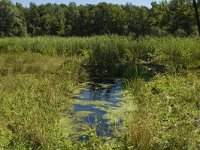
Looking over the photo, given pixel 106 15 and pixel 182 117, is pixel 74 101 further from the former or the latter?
pixel 106 15

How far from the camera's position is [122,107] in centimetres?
1166

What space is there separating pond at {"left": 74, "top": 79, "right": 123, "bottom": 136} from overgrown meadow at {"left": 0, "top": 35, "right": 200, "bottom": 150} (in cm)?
38

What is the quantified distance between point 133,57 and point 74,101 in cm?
971

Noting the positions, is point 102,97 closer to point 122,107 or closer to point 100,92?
point 100,92

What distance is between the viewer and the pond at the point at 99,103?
961 cm

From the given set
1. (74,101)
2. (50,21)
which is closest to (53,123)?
(74,101)

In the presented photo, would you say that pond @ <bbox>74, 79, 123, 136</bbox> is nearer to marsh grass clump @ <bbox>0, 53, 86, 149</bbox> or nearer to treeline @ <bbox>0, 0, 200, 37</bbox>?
marsh grass clump @ <bbox>0, 53, 86, 149</bbox>

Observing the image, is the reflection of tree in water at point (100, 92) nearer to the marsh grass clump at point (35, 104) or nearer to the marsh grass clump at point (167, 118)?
the marsh grass clump at point (35, 104)

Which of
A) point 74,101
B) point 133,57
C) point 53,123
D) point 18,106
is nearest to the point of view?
point 53,123

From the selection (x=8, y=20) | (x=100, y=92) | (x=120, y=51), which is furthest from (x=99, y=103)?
(x=8, y=20)

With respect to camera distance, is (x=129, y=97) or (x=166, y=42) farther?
(x=166, y=42)

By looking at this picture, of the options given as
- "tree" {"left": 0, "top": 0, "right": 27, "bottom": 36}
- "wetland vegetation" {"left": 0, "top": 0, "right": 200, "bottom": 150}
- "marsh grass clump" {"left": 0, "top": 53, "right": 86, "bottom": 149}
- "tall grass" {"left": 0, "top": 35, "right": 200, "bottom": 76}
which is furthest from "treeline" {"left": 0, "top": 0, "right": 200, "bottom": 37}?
"marsh grass clump" {"left": 0, "top": 53, "right": 86, "bottom": 149}

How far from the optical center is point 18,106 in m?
9.73

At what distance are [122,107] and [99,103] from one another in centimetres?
124
